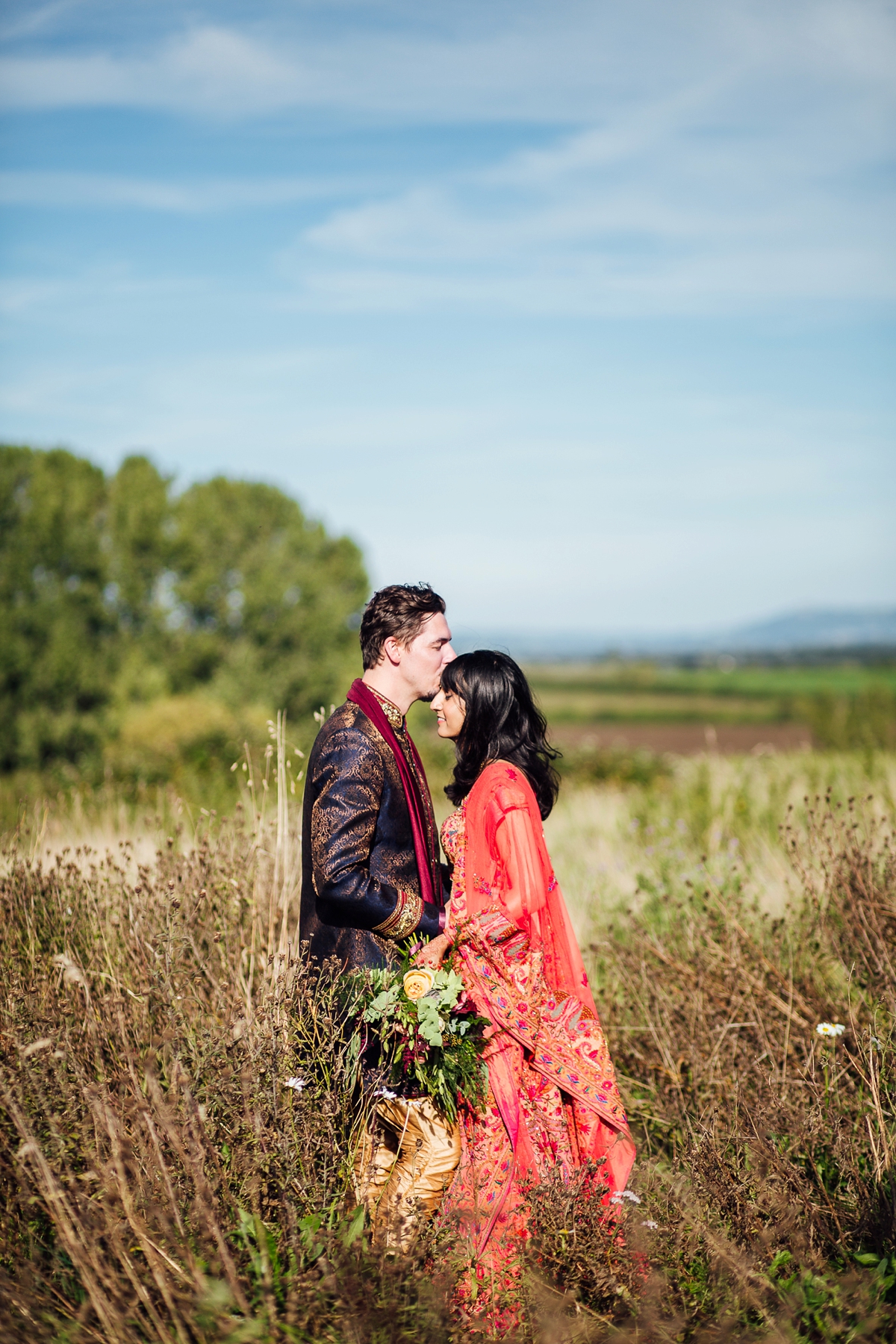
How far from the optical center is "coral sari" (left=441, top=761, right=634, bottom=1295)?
2908mm

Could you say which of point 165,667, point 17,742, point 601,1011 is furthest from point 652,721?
point 601,1011

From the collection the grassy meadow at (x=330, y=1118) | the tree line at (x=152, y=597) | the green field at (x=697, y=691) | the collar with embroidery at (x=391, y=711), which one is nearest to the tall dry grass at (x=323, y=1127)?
the grassy meadow at (x=330, y=1118)

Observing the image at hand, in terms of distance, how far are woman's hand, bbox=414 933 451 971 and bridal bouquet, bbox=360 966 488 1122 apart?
1.7 inches

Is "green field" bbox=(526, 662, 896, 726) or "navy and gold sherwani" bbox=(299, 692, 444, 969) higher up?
"navy and gold sherwani" bbox=(299, 692, 444, 969)

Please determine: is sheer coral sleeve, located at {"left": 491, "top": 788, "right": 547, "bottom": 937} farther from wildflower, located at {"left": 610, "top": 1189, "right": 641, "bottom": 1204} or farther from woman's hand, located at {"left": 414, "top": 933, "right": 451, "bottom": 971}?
wildflower, located at {"left": 610, "top": 1189, "right": 641, "bottom": 1204}

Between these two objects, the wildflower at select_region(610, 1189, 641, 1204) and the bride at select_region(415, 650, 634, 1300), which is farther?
the bride at select_region(415, 650, 634, 1300)

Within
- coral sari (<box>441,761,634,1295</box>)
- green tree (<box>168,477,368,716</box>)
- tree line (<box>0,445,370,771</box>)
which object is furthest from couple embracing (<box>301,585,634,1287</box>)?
green tree (<box>168,477,368,716</box>)

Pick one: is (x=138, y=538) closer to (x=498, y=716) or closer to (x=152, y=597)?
(x=152, y=597)

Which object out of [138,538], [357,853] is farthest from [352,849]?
[138,538]

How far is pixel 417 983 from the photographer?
2.75m

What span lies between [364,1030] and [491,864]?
63 centimetres

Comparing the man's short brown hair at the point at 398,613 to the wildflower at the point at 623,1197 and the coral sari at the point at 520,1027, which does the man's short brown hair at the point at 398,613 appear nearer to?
the coral sari at the point at 520,1027

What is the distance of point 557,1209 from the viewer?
265 centimetres

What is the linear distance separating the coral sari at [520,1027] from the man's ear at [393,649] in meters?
0.48
